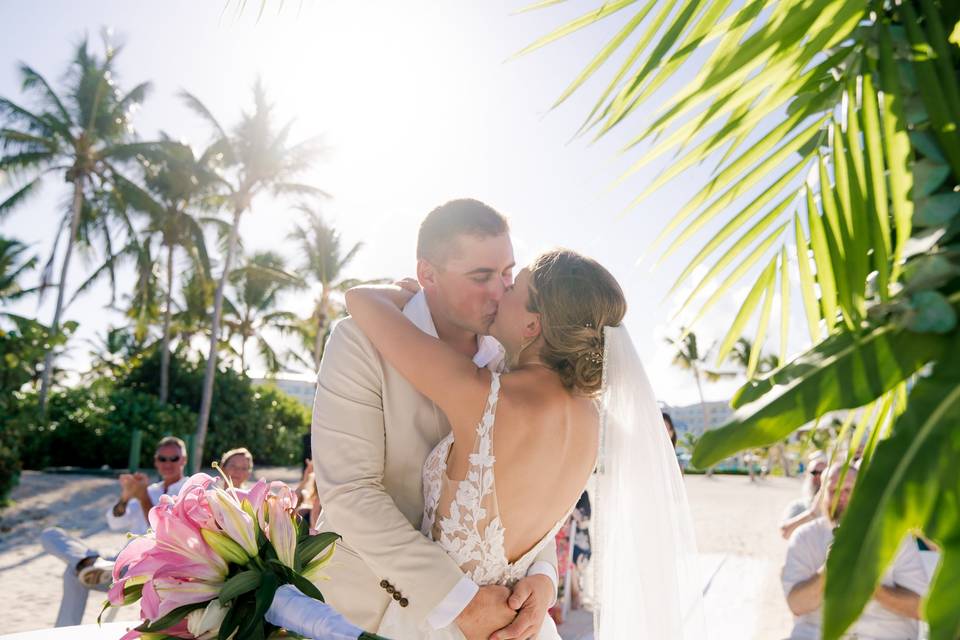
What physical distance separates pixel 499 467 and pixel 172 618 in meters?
1.08

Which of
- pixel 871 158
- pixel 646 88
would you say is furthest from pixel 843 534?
pixel 646 88

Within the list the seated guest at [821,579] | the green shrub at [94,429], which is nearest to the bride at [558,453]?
the seated guest at [821,579]

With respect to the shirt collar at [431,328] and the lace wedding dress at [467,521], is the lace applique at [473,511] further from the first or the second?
the shirt collar at [431,328]

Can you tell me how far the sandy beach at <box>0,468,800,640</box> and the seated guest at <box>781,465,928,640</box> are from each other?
4.02ft

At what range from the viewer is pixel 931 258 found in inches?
17.8

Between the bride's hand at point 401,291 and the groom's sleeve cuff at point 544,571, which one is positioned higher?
the bride's hand at point 401,291

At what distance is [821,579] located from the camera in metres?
3.93

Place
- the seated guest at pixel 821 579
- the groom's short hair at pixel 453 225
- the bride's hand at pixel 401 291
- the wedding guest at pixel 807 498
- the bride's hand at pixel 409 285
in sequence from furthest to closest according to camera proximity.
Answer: the wedding guest at pixel 807 498
the seated guest at pixel 821 579
the bride's hand at pixel 409 285
the bride's hand at pixel 401 291
the groom's short hair at pixel 453 225

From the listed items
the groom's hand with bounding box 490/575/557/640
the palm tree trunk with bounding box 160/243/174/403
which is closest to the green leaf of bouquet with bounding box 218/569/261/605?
the groom's hand with bounding box 490/575/557/640

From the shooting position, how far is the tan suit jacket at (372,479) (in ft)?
6.95

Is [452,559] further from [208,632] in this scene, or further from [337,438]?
[208,632]

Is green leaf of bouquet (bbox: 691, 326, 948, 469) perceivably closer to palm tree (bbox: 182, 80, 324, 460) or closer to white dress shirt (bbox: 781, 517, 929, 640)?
white dress shirt (bbox: 781, 517, 929, 640)

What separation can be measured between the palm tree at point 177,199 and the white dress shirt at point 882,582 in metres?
24.0

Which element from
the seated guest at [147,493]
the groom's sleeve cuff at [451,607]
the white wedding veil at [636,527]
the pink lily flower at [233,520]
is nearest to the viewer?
the pink lily flower at [233,520]
